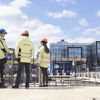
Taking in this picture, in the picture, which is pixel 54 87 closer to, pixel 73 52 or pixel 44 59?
pixel 44 59

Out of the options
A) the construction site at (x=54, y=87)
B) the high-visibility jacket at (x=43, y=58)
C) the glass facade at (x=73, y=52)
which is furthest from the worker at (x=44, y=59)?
the glass facade at (x=73, y=52)

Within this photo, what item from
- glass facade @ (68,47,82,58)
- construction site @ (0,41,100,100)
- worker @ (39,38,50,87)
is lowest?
construction site @ (0,41,100,100)

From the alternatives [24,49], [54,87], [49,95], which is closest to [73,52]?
[54,87]

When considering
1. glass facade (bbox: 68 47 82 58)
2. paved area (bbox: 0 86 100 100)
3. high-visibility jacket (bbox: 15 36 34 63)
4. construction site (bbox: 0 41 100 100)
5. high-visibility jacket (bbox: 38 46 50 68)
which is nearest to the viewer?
paved area (bbox: 0 86 100 100)

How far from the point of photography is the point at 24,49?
24.3ft

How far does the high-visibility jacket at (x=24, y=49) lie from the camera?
7.31m

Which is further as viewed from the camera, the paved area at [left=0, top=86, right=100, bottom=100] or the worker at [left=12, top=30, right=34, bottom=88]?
the worker at [left=12, top=30, right=34, bottom=88]

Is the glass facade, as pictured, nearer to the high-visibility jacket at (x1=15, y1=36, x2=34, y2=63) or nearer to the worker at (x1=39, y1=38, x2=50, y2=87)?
the worker at (x1=39, y1=38, x2=50, y2=87)

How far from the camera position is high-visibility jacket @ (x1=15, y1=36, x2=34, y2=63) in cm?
731

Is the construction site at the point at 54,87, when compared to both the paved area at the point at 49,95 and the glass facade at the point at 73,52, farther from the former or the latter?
the glass facade at the point at 73,52

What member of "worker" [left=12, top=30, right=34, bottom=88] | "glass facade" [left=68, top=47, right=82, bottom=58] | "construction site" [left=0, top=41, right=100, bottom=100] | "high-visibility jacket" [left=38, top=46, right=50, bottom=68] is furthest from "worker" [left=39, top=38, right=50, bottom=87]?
"glass facade" [left=68, top=47, right=82, bottom=58]

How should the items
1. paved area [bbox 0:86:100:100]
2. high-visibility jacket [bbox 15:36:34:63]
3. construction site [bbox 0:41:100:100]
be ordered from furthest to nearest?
1. high-visibility jacket [bbox 15:36:34:63]
2. construction site [bbox 0:41:100:100]
3. paved area [bbox 0:86:100:100]

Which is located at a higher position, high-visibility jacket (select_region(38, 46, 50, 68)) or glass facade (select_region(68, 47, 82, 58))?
glass facade (select_region(68, 47, 82, 58))

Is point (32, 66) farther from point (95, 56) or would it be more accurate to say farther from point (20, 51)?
point (95, 56)
